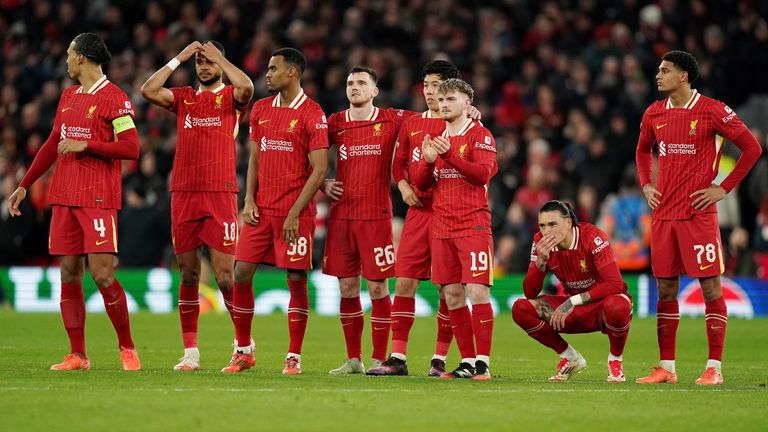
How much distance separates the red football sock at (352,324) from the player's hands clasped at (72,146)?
2650 mm

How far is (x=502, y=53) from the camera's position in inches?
953

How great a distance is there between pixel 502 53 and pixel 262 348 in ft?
36.0

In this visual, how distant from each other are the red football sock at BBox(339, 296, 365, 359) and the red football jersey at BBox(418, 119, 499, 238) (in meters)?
1.06

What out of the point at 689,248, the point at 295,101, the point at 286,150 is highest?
the point at 295,101

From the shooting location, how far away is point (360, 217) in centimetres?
1169

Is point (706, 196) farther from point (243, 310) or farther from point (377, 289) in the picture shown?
point (243, 310)

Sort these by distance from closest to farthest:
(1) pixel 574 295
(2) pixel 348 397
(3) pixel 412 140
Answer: (2) pixel 348 397 < (1) pixel 574 295 < (3) pixel 412 140

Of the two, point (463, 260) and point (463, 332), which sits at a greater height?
point (463, 260)

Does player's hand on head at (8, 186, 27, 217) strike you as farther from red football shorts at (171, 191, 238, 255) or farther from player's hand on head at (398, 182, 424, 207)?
player's hand on head at (398, 182, 424, 207)

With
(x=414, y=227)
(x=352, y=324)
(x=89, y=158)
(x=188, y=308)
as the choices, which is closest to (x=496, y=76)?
(x=414, y=227)

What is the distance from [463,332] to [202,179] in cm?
270

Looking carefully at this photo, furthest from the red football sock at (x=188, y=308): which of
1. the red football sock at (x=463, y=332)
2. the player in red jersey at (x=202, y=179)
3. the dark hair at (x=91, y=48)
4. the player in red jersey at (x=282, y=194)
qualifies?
the red football sock at (x=463, y=332)

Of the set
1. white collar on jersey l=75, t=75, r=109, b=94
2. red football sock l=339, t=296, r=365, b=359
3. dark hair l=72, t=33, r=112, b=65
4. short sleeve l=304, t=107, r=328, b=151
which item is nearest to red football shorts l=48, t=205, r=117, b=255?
white collar on jersey l=75, t=75, r=109, b=94

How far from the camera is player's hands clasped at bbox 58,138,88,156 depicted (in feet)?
35.7
